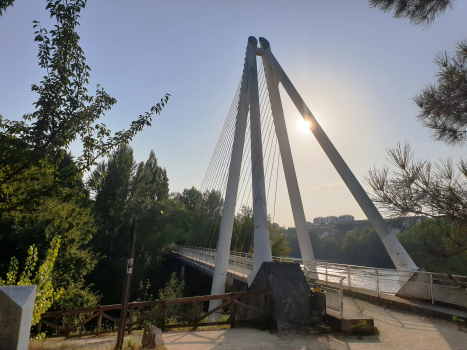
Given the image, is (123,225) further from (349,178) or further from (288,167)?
(349,178)

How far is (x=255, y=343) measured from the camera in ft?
Result: 18.5

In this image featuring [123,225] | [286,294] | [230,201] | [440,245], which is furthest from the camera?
[123,225]

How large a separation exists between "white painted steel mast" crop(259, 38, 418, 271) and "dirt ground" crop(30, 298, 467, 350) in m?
3.25

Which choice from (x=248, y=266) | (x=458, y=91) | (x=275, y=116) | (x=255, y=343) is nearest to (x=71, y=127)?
(x=255, y=343)

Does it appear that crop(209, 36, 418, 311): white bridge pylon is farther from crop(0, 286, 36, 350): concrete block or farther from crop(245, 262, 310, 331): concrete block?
crop(0, 286, 36, 350): concrete block

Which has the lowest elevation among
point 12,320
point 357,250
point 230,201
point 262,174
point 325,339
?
point 357,250

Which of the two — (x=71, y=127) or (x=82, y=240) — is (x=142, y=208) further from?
(x=71, y=127)

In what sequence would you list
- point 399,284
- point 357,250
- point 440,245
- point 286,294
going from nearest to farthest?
1. point 440,245
2. point 286,294
3. point 399,284
4. point 357,250

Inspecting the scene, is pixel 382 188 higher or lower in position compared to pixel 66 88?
lower

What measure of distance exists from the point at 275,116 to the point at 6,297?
12768mm

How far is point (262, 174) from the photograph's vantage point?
11.1m

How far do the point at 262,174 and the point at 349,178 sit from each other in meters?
3.44

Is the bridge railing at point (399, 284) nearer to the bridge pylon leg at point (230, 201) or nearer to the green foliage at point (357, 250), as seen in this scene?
the bridge pylon leg at point (230, 201)

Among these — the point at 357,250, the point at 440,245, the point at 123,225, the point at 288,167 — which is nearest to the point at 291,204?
the point at 288,167
